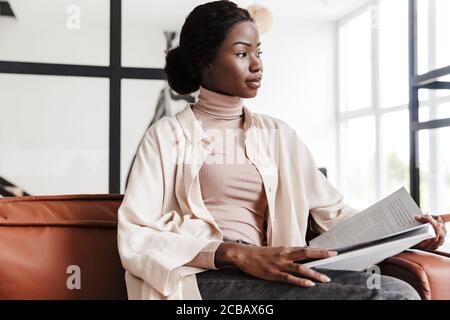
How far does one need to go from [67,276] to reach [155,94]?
295 cm

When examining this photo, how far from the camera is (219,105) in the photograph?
1.31 m

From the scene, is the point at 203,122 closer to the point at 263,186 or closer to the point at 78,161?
the point at 263,186

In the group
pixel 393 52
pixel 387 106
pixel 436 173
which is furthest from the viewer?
pixel 387 106

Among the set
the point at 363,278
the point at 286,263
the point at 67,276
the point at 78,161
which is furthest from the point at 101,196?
the point at 78,161

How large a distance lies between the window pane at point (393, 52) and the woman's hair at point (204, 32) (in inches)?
143

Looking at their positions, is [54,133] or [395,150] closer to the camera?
[54,133]

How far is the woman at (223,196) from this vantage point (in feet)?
2.97

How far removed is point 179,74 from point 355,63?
14.2 ft

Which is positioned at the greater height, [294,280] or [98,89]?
[98,89]

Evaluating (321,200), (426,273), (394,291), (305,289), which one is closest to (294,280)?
(305,289)

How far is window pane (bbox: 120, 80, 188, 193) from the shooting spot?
382 centimetres

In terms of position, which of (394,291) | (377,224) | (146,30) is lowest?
(394,291)

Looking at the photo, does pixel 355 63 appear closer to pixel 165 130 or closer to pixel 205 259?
pixel 165 130

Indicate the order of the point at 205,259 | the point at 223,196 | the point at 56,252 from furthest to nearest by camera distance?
the point at 223,196 < the point at 56,252 < the point at 205,259
